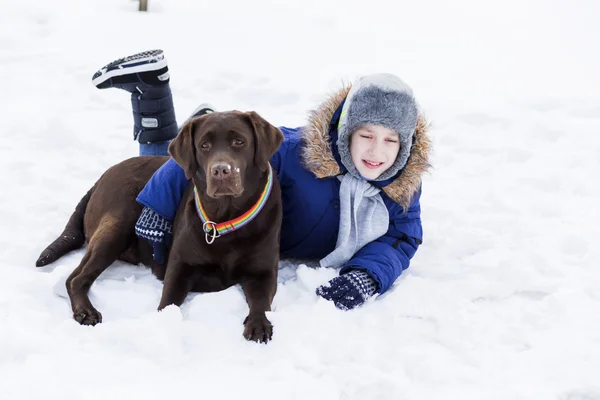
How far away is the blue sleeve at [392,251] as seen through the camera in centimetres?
324

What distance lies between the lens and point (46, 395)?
2.20m

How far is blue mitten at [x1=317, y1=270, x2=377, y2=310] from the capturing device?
302 centimetres

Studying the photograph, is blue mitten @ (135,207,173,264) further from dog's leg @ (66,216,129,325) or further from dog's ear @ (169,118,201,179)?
dog's ear @ (169,118,201,179)

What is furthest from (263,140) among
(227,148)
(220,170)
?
(220,170)

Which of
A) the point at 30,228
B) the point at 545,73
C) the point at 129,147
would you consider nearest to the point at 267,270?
the point at 30,228

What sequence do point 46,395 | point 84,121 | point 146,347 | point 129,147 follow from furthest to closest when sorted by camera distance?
point 84,121 < point 129,147 < point 146,347 < point 46,395

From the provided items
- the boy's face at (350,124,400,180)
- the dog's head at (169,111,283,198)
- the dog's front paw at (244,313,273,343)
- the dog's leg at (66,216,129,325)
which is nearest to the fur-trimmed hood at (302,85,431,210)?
the boy's face at (350,124,400,180)

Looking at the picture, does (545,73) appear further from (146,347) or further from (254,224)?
(146,347)

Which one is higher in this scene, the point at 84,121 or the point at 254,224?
the point at 254,224

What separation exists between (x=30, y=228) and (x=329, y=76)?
13.9 ft

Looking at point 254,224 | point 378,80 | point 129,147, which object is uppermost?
point 378,80

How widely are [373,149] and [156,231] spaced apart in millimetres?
1190

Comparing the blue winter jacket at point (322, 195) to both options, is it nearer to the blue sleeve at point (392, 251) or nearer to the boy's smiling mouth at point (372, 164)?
the blue sleeve at point (392, 251)

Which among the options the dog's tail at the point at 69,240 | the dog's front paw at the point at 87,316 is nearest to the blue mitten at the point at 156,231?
the dog's tail at the point at 69,240
